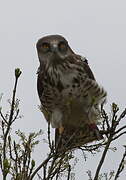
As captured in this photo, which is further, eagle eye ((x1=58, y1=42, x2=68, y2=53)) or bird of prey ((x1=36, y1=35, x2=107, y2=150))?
eagle eye ((x1=58, y1=42, x2=68, y2=53))

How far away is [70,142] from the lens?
3.29m

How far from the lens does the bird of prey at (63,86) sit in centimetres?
503

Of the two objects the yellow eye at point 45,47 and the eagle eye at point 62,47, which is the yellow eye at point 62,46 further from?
the yellow eye at point 45,47

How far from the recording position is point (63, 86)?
5.15 metres

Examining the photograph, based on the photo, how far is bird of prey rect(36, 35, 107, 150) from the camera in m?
5.03

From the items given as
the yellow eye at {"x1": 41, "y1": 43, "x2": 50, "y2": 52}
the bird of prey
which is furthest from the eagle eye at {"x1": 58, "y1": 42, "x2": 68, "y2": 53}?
the yellow eye at {"x1": 41, "y1": 43, "x2": 50, "y2": 52}

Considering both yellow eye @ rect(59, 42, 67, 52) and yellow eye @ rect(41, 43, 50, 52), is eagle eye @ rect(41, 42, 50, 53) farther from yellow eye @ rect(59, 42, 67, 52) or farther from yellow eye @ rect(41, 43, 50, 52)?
yellow eye @ rect(59, 42, 67, 52)

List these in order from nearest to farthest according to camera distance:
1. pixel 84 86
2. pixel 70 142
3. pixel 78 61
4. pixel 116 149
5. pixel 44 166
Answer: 1. pixel 44 166
2. pixel 70 142
3. pixel 116 149
4. pixel 84 86
5. pixel 78 61

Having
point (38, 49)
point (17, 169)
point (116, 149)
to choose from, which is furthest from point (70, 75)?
point (17, 169)

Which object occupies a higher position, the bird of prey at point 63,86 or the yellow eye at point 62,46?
the yellow eye at point 62,46

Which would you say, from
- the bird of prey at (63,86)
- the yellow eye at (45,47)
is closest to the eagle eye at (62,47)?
the bird of prey at (63,86)

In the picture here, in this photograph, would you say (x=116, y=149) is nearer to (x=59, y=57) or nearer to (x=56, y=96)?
(x=56, y=96)

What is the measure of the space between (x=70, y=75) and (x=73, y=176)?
1.48 meters

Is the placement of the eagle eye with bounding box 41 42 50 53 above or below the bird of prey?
above
